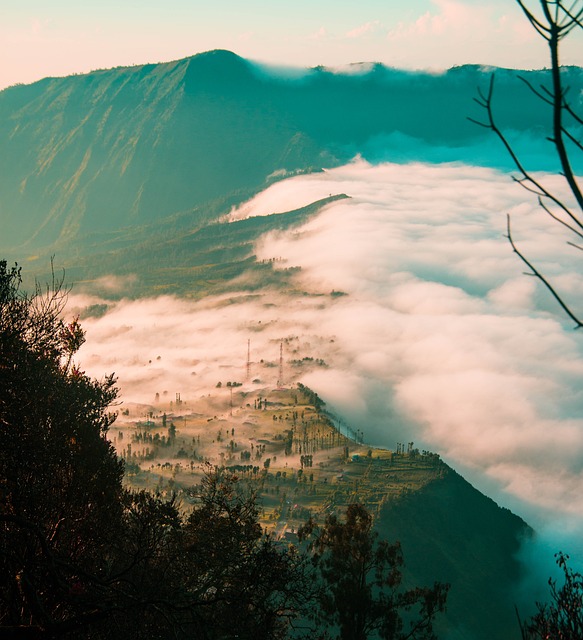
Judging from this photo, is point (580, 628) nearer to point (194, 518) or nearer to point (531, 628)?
point (531, 628)

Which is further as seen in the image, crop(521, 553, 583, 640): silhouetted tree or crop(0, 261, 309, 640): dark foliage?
crop(521, 553, 583, 640): silhouetted tree

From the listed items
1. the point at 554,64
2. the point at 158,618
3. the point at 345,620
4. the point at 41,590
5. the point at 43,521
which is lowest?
the point at 345,620

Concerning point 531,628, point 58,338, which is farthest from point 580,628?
point 58,338

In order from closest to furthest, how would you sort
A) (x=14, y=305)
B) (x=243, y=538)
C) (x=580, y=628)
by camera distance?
1. (x=580, y=628)
2. (x=14, y=305)
3. (x=243, y=538)

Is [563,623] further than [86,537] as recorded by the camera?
No

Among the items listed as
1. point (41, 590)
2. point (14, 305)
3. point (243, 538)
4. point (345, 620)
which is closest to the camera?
point (41, 590)

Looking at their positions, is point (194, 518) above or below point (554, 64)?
below

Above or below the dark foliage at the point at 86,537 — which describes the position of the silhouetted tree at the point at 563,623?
below

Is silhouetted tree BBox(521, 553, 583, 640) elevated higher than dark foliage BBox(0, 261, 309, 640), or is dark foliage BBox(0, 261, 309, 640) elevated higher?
dark foliage BBox(0, 261, 309, 640)

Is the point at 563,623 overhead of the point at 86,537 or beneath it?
beneath

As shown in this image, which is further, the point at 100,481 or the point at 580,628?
the point at 100,481

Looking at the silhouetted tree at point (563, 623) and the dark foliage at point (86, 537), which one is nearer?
the dark foliage at point (86, 537)
